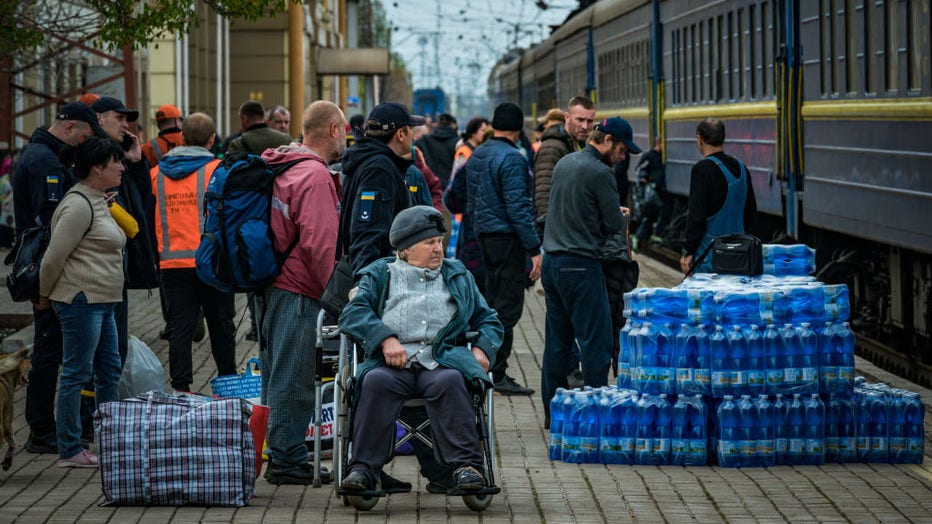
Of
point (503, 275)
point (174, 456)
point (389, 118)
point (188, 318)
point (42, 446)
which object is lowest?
point (42, 446)

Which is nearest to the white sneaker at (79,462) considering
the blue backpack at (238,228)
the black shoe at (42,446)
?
the black shoe at (42,446)

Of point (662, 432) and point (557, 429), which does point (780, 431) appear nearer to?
point (662, 432)

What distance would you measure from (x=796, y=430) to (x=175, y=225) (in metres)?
3.94

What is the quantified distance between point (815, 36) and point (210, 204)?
7655mm

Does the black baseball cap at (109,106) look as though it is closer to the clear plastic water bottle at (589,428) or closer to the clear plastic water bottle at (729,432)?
the clear plastic water bottle at (589,428)

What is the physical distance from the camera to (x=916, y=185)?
1164cm

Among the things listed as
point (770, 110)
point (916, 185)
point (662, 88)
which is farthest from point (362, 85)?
point (916, 185)

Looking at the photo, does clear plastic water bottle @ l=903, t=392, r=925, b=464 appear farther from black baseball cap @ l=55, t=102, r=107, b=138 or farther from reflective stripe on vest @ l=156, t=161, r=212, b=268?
black baseball cap @ l=55, t=102, r=107, b=138

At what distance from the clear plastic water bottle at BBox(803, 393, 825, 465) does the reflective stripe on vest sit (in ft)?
12.3

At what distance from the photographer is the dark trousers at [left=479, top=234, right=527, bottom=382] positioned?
37.5ft

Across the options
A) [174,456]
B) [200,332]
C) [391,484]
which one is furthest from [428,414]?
[200,332]

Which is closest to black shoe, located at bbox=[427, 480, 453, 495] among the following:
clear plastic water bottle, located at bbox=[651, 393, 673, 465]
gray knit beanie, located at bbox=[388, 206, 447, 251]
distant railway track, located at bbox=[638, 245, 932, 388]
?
gray knit beanie, located at bbox=[388, 206, 447, 251]

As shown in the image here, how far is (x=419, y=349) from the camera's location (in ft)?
25.1

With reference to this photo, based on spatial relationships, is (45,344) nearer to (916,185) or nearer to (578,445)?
(578,445)
